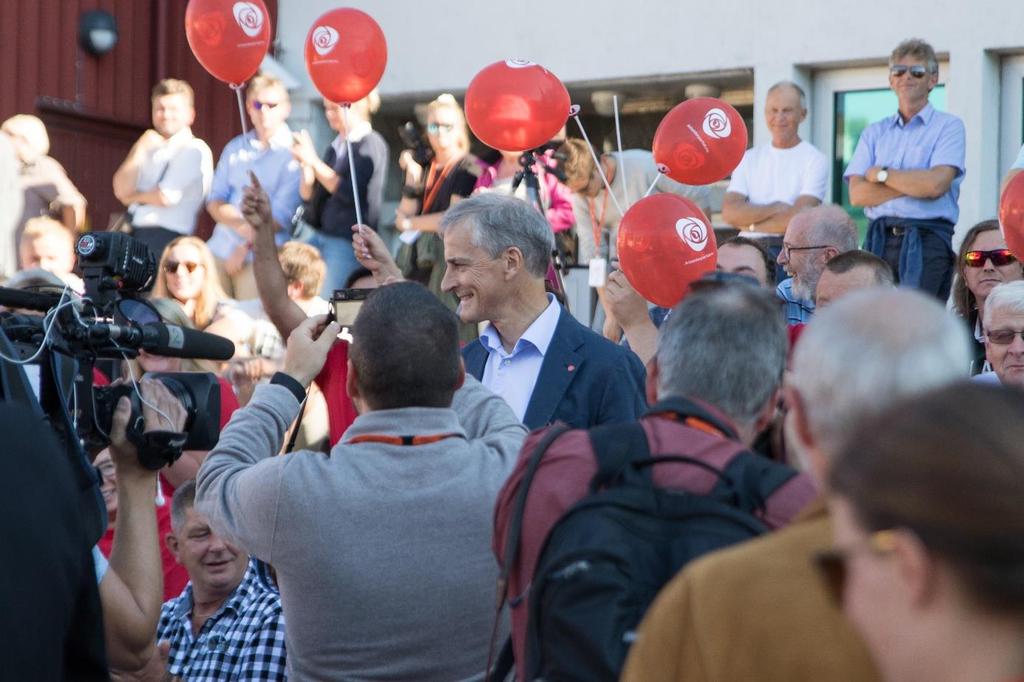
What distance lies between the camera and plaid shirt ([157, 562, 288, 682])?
3.92m

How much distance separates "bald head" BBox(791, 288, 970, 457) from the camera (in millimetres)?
1784

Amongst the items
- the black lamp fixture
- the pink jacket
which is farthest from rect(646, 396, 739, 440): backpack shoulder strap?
the black lamp fixture

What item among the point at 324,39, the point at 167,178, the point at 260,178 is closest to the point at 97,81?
the point at 167,178

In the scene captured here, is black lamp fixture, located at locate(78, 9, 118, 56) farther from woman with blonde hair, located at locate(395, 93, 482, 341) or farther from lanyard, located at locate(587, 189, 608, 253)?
lanyard, located at locate(587, 189, 608, 253)

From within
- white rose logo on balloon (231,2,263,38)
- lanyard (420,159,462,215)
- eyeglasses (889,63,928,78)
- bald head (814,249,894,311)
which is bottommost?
bald head (814,249,894,311)

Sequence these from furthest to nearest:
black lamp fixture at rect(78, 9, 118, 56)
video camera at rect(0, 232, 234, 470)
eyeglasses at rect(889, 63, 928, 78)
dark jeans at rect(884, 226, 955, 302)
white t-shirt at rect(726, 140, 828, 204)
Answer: black lamp fixture at rect(78, 9, 118, 56)
white t-shirt at rect(726, 140, 828, 204)
eyeglasses at rect(889, 63, 928, 78)
dark jeans at rect(884, 226, 955, 302)
video camera at rect(0, 232, 234, 470)

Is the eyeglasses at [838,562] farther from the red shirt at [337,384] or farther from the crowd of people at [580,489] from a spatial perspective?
the red shirt at [337,384]

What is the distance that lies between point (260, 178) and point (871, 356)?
26.9 ft

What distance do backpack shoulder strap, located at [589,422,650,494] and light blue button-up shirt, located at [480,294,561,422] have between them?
6.48ft

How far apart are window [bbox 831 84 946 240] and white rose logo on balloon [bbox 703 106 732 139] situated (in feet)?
13.7

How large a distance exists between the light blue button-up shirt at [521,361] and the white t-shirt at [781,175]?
4280 mm

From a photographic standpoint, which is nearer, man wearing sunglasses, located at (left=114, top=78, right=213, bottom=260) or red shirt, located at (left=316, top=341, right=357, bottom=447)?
red shirt, located at (left=316, top=341, right=357, bottom=447)

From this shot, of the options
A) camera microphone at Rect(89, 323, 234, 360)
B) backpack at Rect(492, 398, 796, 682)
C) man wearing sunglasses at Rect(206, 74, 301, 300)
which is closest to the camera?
backpack at Rect(492, 398, 796, 682)

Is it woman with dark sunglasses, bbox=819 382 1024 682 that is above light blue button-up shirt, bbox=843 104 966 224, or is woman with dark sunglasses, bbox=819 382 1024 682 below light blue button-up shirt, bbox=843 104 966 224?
below
